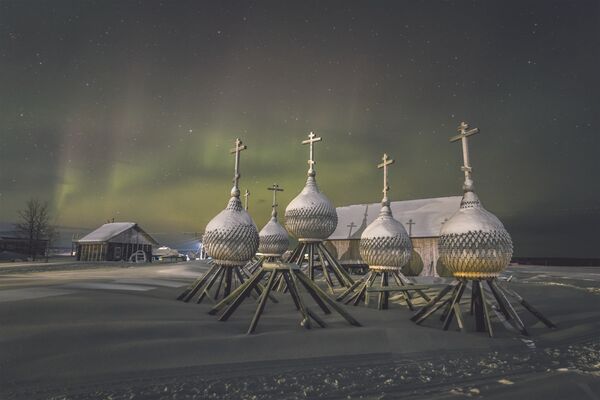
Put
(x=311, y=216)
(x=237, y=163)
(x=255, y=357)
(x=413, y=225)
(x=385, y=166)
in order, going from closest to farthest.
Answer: (x=255, y=357) → (x=237, y=163) → (x=385, y=166) → (x=311, y=216) → (x=413, y=225)

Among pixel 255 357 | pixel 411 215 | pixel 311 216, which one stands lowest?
pixel 255 357

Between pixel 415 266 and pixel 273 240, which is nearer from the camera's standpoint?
pixel 273 240

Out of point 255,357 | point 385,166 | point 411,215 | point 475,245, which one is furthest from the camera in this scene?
point 411,215

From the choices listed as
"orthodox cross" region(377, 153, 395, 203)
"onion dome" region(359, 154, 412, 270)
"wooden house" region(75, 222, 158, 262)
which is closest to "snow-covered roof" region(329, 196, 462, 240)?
"orthodox cross" region(377, 153, 395, 203)

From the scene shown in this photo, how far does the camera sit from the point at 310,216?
50.8 feet

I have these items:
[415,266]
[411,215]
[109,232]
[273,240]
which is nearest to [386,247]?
[273,240]

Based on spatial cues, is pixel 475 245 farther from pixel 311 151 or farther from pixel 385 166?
pixel 311 151

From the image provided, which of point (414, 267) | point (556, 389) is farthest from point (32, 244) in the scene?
point (556, 389)

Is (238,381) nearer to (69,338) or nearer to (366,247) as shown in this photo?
(69,338)

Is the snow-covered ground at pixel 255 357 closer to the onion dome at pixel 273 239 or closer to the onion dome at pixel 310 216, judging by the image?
the onion dome at pixel 310 216

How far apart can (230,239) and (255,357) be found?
5.62 m

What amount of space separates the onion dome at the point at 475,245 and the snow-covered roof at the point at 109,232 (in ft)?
138

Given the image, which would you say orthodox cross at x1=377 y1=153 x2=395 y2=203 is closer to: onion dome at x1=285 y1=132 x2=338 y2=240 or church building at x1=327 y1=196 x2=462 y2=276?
onion dome at x1=285 y1=132 x2=338 y2=240

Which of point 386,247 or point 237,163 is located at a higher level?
point 237,163
